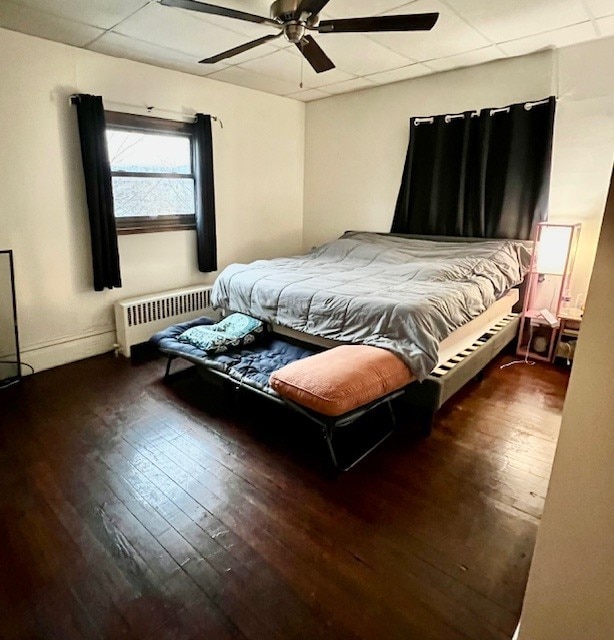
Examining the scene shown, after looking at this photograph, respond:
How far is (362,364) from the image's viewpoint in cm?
215

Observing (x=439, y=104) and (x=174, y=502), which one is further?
(x=439, y=104)

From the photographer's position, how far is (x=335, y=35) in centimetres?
298

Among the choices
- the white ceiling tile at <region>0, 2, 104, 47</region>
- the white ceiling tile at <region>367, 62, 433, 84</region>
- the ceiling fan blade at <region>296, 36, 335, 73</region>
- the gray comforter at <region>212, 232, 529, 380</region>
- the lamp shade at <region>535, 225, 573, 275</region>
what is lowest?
the gray comforter at <region>212, 232, 529, 380</region>

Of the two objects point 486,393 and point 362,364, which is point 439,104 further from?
point 362,364

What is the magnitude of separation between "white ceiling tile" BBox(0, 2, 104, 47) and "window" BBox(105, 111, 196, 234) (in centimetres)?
55

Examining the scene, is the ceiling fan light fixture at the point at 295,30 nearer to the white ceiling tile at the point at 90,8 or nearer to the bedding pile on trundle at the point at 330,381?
the white ceiling tile at the point at 90,8

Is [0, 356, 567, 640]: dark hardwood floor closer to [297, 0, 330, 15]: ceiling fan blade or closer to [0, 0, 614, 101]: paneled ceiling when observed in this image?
[297, 0, 330, 15]: ceiling fan blade

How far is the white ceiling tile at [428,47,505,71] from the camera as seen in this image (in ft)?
10.9

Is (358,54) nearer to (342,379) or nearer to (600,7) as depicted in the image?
(600,7)

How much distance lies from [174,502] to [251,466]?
16.0 inches

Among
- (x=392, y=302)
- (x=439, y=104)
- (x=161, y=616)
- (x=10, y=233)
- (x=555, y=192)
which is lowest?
(x=161, y=616)

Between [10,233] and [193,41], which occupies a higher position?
[193,41]

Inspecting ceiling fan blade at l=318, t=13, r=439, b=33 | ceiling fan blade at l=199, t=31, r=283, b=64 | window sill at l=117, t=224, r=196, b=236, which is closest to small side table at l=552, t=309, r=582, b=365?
ceiling fan blade at l=318, t=13, r=439, b=33

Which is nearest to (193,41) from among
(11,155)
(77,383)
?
(11,155)
